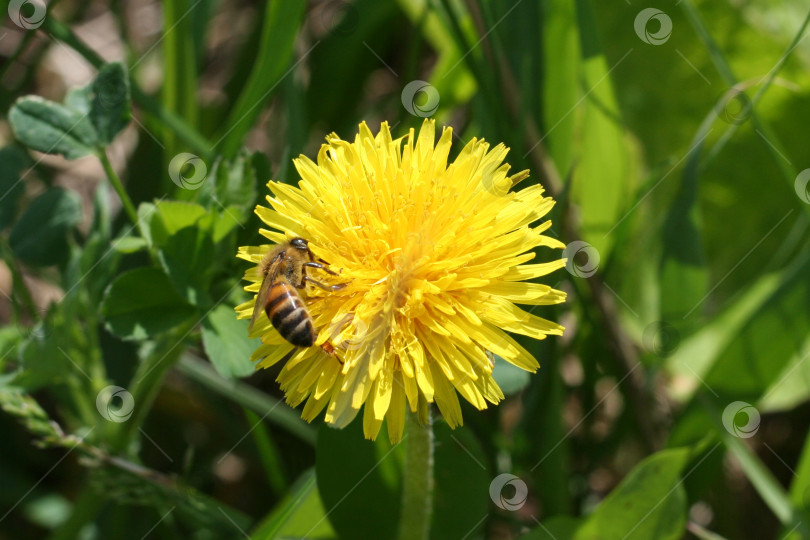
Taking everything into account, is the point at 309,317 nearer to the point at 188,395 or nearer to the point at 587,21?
the point at 587,21

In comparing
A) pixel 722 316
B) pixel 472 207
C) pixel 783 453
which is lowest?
pixel 472 207

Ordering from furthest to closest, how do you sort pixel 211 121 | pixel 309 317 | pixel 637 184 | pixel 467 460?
pixel 211 121 → pixel 637 184 → pixel 467 460 → pixel 309 317

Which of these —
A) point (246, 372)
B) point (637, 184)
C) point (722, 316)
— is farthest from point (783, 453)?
point (246, 372)

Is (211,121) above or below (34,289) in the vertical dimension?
above

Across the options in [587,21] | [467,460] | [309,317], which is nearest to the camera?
[309,317]

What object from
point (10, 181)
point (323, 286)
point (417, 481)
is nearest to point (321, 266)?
point (323, 286)

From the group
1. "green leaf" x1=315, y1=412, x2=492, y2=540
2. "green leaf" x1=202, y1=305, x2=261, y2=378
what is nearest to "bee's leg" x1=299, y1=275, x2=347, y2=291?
"green leaf" x1=202, y1=305, x2=261, y2=378
